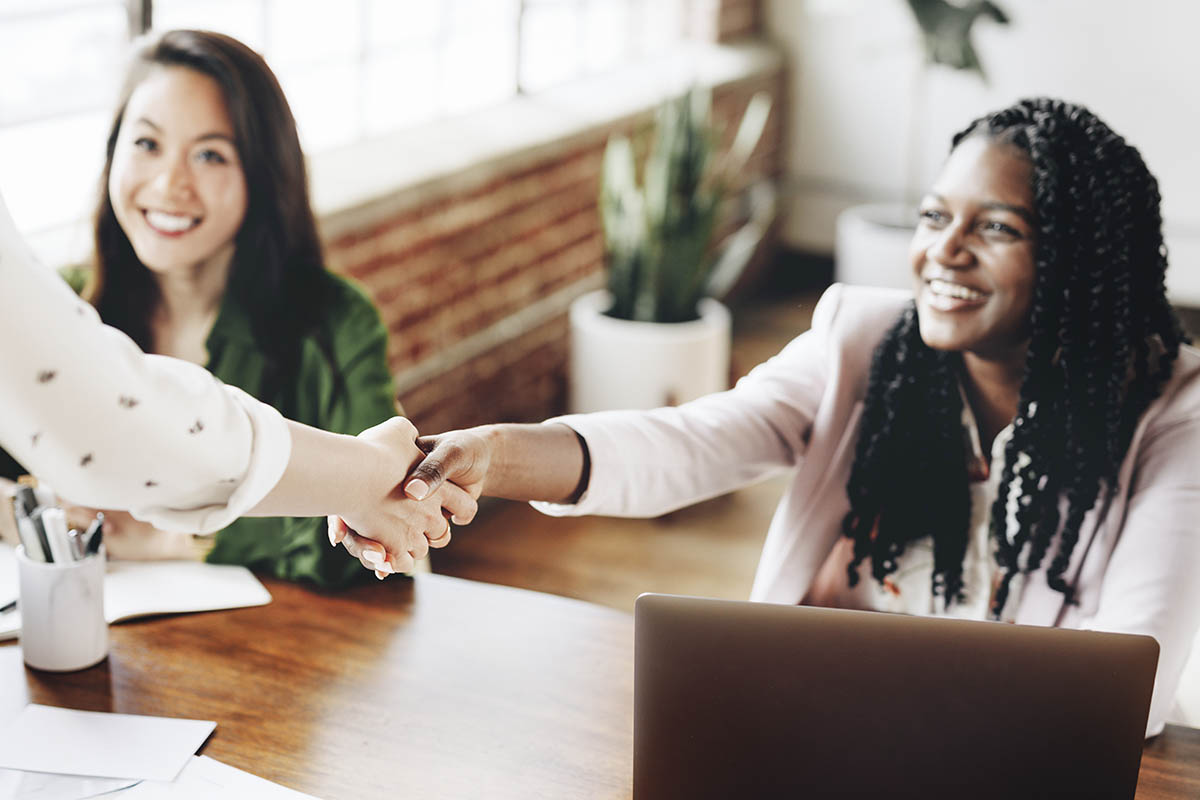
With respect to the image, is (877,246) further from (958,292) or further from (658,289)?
(958,292)

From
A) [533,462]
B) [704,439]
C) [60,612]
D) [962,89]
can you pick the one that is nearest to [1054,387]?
[704,439]

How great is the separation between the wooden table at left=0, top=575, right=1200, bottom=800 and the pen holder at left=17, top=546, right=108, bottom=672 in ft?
0.07

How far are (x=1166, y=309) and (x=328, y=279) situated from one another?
4.01ft

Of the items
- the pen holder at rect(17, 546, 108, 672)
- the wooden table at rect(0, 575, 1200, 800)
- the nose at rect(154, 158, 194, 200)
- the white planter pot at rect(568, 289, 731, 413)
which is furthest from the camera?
the white planter pot at rect(568, 289, 731, 413)

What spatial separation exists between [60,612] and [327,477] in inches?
15.6

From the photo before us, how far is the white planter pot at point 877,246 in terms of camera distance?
4863 mm

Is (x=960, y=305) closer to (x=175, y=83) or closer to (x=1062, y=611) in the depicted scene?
(x=1062, y=611)

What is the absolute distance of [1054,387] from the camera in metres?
1.67

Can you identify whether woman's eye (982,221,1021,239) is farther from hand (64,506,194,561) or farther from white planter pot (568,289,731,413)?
white planter pot (568,289,731,413)

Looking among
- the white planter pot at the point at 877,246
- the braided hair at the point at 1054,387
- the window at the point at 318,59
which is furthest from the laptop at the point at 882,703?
the white planter pot at the point at 877,246

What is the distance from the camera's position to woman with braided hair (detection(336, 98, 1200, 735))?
5.19ft

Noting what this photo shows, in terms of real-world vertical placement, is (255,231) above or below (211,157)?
below

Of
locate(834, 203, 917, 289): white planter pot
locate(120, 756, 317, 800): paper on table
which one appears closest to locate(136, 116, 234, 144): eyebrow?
locate(120, 756, 317, 800): paper on table

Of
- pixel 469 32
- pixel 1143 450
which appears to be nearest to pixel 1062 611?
pixel 1143 450
